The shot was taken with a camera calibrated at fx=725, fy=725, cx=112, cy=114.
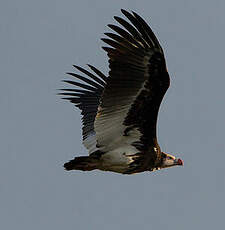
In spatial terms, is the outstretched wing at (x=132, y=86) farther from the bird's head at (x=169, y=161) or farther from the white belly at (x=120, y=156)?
the bird's head at (x=169, y=161)

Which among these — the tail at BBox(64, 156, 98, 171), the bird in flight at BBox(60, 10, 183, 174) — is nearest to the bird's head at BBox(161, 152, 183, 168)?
the bird in flight at BBox(60, 10, 183, 174)

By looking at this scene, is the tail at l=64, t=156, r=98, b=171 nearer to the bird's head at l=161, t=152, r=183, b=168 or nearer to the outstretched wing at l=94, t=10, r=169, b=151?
the outstretched wing at l=94, t=10, r=169, b=151

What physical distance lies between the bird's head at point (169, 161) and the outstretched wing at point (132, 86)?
1.00 m

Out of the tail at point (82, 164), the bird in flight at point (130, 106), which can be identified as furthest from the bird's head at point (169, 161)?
the tail at point (82, 164)

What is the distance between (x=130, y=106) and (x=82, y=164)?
5.33 feet

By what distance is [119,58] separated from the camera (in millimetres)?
12773

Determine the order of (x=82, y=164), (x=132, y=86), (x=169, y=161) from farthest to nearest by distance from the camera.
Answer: (x=169, y=161) → (x=82, y=164) → (x=132, y=86)

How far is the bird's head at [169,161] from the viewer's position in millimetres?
14930

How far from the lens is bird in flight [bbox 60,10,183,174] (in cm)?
1261

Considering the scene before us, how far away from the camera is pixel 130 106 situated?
13367 mm

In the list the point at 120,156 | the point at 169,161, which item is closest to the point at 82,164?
the point at 120,156

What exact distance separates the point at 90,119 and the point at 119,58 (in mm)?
3920

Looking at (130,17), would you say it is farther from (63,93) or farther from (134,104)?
(63,93)

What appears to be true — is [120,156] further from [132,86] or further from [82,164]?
[132,86]
